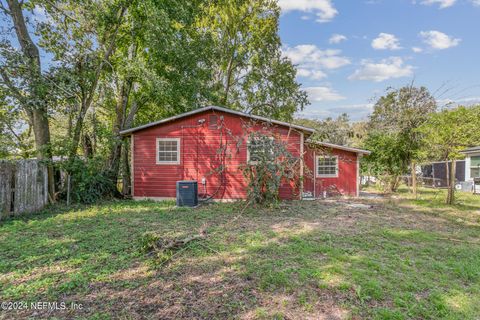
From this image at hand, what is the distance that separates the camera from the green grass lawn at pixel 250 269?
2.67 m

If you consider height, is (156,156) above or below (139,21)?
below

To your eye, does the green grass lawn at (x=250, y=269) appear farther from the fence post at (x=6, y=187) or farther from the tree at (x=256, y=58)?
the tree at (x=256, y=58)

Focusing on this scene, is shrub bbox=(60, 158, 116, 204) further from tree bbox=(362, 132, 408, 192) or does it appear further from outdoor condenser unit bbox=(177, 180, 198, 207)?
tree bbox=(362, 132, 408, 192)

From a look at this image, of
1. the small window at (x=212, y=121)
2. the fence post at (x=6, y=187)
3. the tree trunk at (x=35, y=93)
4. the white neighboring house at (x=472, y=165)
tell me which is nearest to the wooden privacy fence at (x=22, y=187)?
→ the fence post at (x=6, y=187)

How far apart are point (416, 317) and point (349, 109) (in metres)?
36.3

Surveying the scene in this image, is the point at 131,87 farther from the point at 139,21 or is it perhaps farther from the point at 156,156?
the point at 156,156

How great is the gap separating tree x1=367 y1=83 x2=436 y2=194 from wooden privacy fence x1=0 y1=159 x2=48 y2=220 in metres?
14.6

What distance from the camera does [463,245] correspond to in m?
4.72

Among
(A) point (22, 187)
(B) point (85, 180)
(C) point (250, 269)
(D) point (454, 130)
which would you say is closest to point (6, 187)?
(A) point (22, 187)

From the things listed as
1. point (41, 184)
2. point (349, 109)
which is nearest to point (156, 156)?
point (41, 184)

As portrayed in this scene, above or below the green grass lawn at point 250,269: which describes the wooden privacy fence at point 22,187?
above

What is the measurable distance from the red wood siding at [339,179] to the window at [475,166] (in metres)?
9.15

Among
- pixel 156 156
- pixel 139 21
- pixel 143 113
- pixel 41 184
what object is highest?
pixel 139 21

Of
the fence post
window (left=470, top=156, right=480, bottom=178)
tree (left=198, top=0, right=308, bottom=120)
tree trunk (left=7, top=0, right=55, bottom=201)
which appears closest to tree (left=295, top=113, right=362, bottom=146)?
tree (left=198, top=0, right=308, bottom=120)
